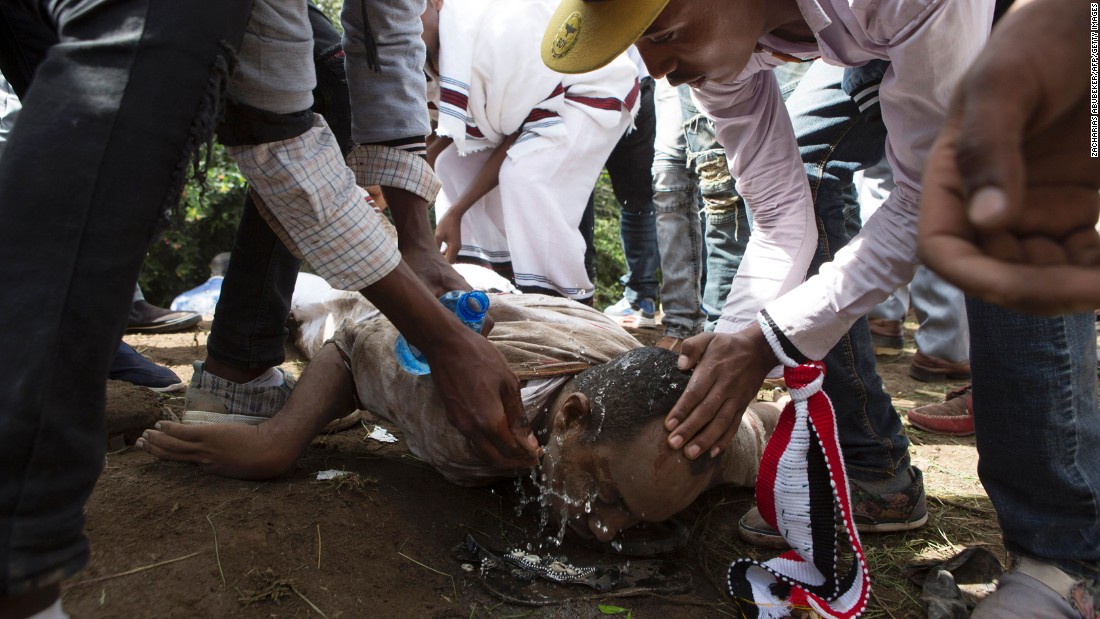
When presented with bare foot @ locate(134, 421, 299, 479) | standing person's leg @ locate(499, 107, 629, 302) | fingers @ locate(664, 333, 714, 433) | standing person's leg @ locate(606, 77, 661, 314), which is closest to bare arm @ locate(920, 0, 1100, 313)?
fingers @ locate(664, 333, 714, 433)

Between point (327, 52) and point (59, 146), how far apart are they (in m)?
1.62

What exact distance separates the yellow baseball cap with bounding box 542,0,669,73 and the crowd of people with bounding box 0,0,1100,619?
0.04 feet

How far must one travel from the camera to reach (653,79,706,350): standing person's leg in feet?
14.7

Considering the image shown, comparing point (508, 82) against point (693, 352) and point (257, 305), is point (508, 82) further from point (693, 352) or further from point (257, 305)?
point (693, 352)

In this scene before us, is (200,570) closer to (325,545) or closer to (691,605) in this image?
(325,545)

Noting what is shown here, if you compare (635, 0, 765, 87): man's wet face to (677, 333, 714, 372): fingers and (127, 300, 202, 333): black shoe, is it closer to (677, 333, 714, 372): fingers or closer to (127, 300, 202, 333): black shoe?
(677, 333, 714, 372): fingers

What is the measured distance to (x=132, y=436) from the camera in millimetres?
2668

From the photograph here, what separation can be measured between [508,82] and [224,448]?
2609 mm

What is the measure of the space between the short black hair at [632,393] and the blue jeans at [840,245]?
62cm

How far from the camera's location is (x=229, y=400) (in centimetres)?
257

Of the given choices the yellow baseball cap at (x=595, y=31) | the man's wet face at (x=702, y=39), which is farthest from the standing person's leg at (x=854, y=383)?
the yellow baseball cap at (x=595, y=31)

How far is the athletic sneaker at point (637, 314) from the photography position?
585cm

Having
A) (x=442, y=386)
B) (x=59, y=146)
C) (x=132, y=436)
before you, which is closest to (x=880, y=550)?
(x=442, y=386)

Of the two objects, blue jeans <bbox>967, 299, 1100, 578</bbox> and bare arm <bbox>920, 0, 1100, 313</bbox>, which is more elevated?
bare arm <bbox>920, 0, 1100, 313</bbox>
